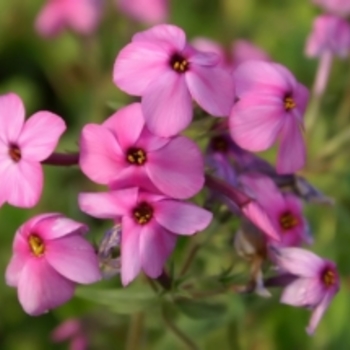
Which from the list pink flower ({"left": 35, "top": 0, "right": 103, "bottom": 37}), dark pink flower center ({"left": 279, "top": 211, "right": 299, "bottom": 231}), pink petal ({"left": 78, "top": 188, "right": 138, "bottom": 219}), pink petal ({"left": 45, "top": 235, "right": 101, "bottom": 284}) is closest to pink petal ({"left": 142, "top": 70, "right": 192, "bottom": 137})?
pink petal ({"left": 78, "top": 188, "right": 138, "bottom": 219})

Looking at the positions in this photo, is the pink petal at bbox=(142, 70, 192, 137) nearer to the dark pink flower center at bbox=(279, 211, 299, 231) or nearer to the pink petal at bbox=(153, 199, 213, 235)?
the pink petal at bbox=(153, 199, 213, 235)

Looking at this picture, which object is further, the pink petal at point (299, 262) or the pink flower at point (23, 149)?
the pink petal at point (299, 262)

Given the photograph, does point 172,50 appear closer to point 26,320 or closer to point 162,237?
point 162,237

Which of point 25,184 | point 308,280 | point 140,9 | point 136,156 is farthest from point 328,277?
point 140,9

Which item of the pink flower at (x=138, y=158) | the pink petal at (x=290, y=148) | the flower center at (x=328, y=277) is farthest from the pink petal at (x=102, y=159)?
the flower center at (x=328, y=277)

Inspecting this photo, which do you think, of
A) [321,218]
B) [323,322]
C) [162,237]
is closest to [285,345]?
[323,322]

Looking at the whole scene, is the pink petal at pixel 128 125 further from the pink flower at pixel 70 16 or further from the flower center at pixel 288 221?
the pink flower at pixel 70 16
